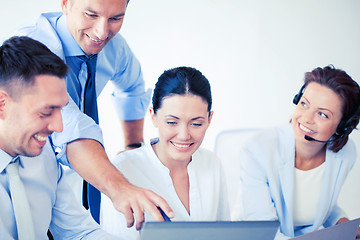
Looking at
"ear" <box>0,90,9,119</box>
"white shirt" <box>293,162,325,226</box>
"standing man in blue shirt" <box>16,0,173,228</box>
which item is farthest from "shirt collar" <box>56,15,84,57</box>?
"white shirt" <box>293,162,325,226</box>

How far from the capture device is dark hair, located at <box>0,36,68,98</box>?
101cm

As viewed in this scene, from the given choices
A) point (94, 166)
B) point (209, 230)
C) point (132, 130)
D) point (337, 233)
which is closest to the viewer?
point (209, 230)

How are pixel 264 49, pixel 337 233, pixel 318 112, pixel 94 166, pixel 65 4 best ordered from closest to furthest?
pixel 337 233 < pixel 94 166 < pixel 65 4 < pixel 318 112 < pixel 264 49

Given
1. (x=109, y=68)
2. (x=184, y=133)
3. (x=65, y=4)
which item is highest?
(x=65, y=4)

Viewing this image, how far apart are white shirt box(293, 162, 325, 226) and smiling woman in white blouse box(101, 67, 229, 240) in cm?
34

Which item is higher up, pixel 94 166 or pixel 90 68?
pixel 90 68

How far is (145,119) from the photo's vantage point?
6.69ft

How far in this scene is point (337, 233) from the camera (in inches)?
39.4

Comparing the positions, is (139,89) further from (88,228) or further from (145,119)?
(88,228)

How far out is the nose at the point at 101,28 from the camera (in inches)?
48.6

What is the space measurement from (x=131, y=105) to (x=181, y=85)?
1.50 ft

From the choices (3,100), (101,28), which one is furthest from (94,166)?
(101,28)

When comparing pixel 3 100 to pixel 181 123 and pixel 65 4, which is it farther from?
pixel 181 123

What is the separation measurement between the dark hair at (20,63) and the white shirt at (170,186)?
1.76 feet
